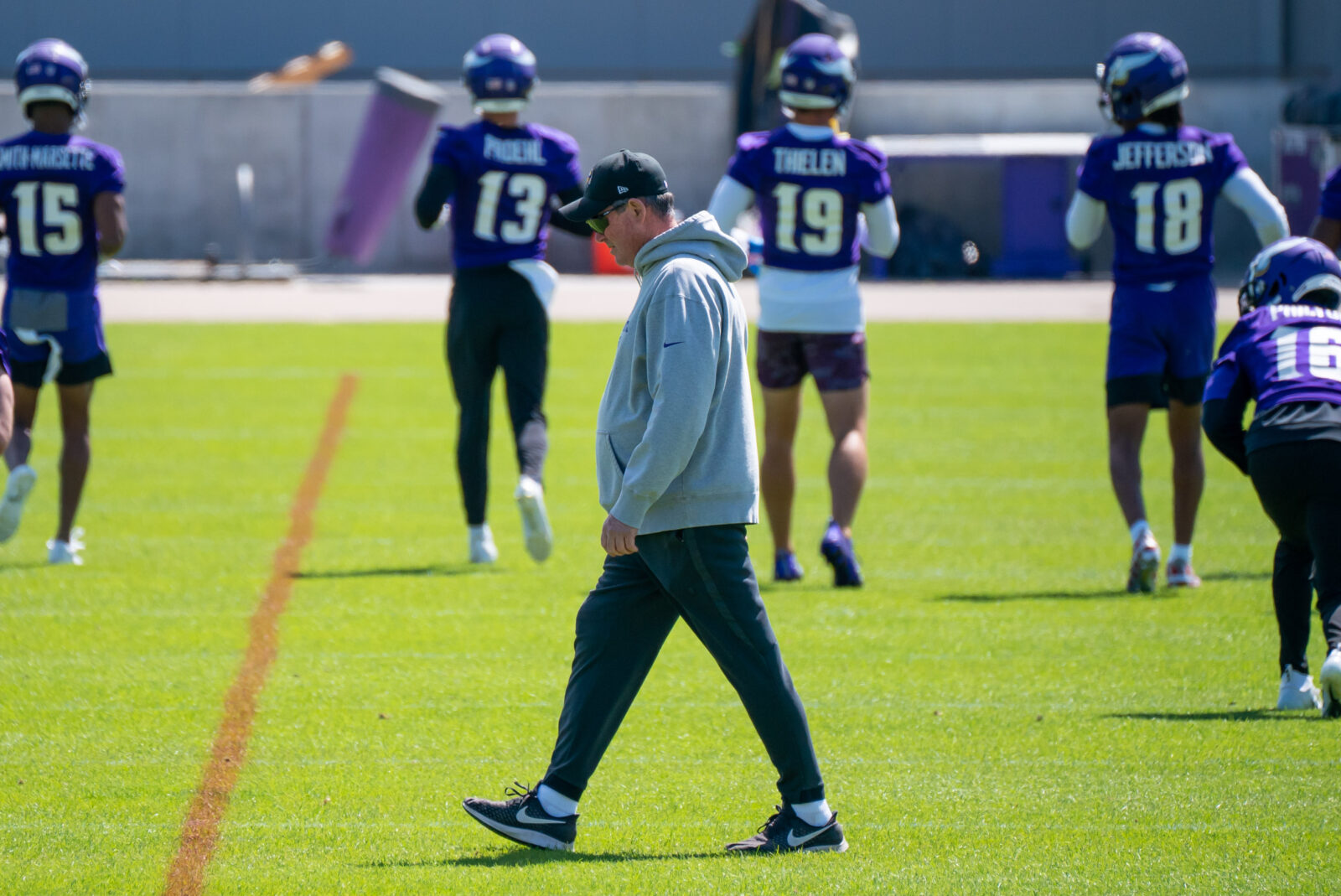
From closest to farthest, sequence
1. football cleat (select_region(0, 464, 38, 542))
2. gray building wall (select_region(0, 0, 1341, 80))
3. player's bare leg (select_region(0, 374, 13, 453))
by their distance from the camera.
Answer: player's bare leg (select_region(0, 374, 13, 453)) → football cleat (select_region(0, 464, 38, 542)) → gray building wall (select_region(0, 0, 1341, 80))

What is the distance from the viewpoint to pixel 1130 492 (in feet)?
23.2

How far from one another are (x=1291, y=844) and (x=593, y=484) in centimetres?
618

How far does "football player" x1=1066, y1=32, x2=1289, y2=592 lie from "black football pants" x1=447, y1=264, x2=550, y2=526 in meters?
2.41

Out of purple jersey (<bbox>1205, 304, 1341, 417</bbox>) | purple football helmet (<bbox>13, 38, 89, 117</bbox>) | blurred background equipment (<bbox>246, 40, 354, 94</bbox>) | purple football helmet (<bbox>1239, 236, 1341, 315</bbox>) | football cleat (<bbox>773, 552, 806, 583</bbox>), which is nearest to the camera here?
→ purple jersey (<bbox>1205, 304, 1341, 417</bbox>)

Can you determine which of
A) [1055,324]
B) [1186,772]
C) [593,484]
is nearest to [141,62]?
[1055,324]

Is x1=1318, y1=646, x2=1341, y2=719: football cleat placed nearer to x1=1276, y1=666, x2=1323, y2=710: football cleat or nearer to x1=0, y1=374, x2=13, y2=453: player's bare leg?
x1=1276, y1=666, x2=1323, y2=710: football cleat

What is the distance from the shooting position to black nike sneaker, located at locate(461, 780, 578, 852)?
409 centimetres

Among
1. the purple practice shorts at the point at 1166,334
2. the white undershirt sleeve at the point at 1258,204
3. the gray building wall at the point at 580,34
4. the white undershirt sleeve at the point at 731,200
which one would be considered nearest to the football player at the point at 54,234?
the white undershirt sleeve at the point at 731,200

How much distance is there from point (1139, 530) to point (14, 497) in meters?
4.63

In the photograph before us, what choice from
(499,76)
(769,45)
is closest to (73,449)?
(499,76)

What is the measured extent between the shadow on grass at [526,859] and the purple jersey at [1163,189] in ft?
12.9

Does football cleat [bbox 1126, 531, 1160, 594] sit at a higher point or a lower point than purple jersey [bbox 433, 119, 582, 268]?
lower

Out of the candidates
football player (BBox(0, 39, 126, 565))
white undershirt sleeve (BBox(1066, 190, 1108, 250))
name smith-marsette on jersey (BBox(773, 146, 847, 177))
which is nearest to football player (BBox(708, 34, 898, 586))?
name smith-marsette on jersey (BBox(773, 146, 847, 177))

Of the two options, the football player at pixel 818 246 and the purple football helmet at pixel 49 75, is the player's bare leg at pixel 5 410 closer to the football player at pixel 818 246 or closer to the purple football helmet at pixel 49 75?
the purple football helmet at pixel 49 75
